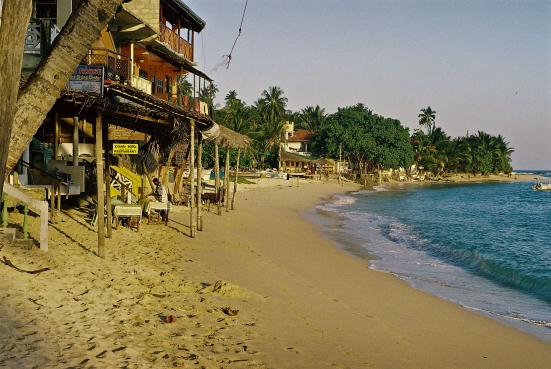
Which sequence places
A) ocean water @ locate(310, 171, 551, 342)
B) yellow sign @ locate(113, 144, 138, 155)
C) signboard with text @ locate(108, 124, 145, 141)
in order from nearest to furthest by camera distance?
1. ocean water @ locate(310, 171, 551, 342)
2. yellow sign @ locate(113, 144, 138, 155)
3. signboard with text @ locate(108, 124, 145, 141)

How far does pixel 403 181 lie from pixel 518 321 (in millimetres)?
78610

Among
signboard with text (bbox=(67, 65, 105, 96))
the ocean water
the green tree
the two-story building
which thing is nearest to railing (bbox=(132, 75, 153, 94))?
the two-story building

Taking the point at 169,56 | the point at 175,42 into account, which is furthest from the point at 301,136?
the point at 169,56

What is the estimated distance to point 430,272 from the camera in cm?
1411

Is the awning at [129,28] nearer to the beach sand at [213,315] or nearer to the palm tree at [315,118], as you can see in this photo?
the beach sand at [213,315]

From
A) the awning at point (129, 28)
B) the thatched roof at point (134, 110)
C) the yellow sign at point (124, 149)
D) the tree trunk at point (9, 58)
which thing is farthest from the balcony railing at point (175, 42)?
the tree trunk at point (9, 58)

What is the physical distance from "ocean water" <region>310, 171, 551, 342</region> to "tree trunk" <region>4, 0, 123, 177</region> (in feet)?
25.5

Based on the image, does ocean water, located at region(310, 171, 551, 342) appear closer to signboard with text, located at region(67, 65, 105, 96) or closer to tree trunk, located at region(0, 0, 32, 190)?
signboard with text, located at region(67, 65, 105, 96)

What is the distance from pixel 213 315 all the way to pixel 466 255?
12356 millimetres

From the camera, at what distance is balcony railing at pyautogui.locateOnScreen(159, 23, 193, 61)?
80.3ft

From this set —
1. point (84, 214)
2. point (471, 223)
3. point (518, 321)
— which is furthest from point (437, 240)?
point (84, 214)

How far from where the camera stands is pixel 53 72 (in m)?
4.66

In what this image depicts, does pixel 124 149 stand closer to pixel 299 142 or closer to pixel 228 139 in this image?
pixel 228 139

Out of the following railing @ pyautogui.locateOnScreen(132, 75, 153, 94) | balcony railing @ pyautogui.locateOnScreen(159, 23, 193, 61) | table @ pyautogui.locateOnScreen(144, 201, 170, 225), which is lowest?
table @ pyautogui.locateOnScreen(144, 201, 170, 225)
